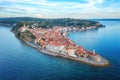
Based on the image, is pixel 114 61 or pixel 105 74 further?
pixel 114 61

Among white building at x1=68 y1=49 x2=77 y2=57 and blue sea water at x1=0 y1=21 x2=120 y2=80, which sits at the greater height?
white building at x1=68 y1=49 x2=77 y2=57

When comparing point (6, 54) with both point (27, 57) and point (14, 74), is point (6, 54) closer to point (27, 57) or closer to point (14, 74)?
point (27, 57)

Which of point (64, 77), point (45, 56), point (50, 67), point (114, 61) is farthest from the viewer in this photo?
point (45, 56)

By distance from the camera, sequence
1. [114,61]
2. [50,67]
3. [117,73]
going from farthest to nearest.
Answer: [114,61] → [50,67] → [117,73]

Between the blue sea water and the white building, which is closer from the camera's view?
the blue sea water

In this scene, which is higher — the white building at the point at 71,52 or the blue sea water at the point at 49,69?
the white building at the point at 71,52

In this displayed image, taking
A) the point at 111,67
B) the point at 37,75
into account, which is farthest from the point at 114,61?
the point at 37,75

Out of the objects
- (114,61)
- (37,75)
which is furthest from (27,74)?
(114,61)

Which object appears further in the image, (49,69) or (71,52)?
(71,52)

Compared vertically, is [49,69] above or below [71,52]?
below

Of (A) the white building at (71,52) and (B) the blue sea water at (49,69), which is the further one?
(A) the white building at (71,52)
